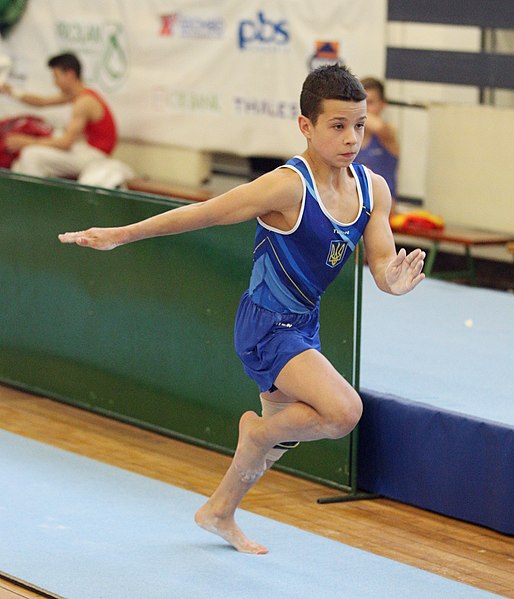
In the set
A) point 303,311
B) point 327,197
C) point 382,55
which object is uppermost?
point 382,55

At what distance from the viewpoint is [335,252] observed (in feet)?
13.5

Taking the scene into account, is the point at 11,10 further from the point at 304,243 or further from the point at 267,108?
the point at 304,243

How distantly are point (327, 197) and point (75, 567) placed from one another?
1442 millimetres

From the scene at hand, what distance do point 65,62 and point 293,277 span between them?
7021mm

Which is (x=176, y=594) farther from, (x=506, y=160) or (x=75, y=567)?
(x=506, y=160)

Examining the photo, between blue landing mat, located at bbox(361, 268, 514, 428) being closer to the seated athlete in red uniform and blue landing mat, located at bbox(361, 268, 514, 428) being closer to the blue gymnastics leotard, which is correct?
the blue gymnastics leotard

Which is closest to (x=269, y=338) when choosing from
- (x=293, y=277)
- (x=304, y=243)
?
(x=293, y=277)

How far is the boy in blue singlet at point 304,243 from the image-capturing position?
4008 mm

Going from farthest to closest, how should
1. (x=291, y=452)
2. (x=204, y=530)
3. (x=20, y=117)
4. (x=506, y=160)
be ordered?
(x=20, y=117) → (x=506, y=160) → (x=291, y=452) → (x=204, y=530)

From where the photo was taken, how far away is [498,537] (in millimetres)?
4832

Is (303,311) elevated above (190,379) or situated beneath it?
elevated above

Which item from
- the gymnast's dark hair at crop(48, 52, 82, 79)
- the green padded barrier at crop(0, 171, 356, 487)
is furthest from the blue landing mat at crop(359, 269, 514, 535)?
the gymnast's dark hair at crop(48, 52, 82, 79)

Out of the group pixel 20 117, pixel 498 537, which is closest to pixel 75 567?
pixel 498 537

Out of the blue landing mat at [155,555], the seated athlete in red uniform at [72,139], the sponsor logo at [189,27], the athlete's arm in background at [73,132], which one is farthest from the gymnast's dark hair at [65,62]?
the blue landing mat at [155,555]
